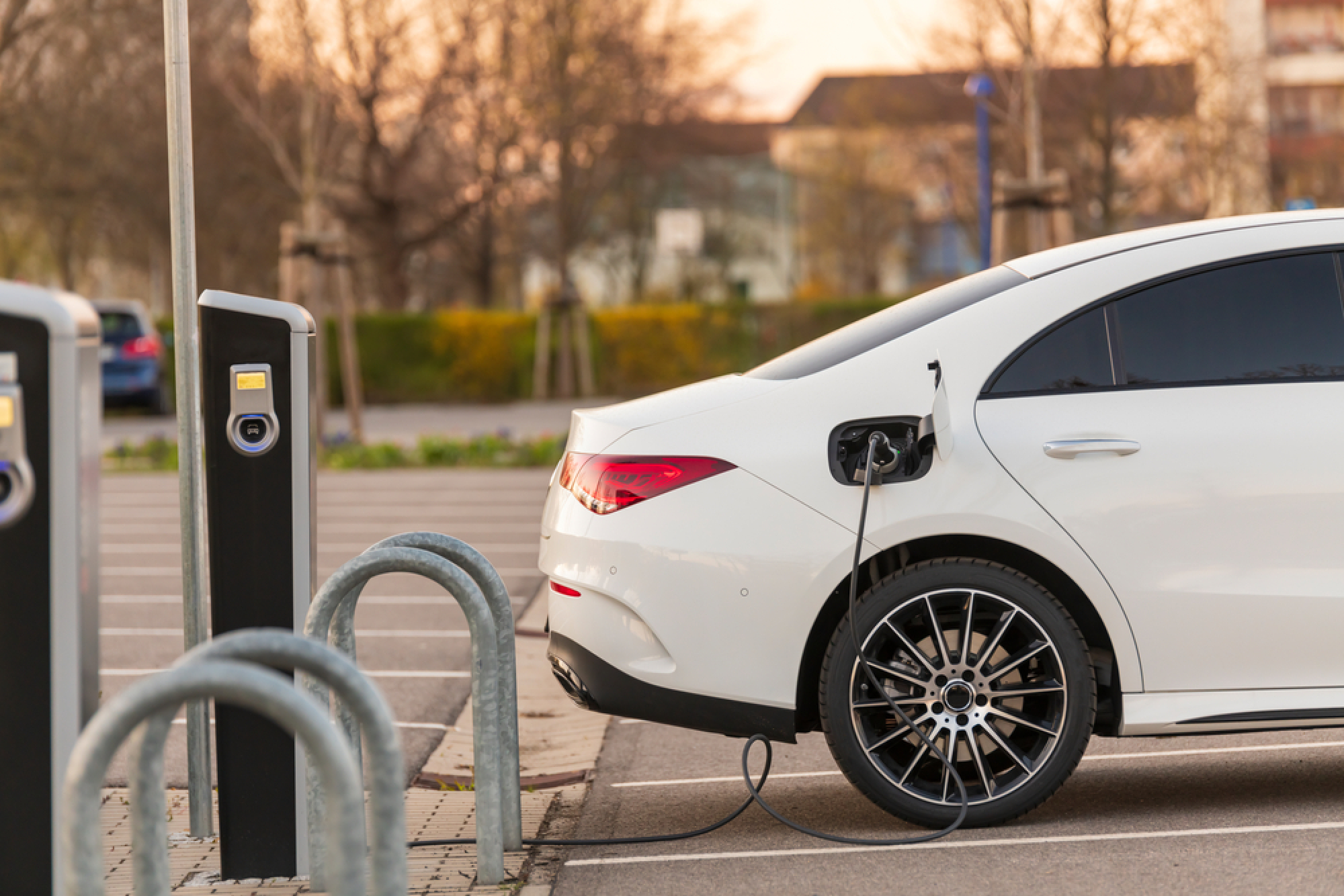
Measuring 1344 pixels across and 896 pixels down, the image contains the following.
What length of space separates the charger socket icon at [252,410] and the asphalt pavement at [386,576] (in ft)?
6.07

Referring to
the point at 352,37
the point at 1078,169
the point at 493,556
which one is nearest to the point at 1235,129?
the point at 1078,169

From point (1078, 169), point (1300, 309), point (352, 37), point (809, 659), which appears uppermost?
point (352, 37)

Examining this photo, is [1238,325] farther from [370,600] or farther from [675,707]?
[370,600]

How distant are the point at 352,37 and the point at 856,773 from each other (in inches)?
980

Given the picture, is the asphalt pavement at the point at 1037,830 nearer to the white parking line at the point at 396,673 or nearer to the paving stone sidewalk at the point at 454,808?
the paving stone sidewalk at the point at 454,808

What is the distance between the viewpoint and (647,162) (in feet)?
110

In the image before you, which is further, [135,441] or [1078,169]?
[1078,169]

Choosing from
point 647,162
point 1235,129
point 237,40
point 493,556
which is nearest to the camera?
point 493,556

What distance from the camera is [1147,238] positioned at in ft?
14.5

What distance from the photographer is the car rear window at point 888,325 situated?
4.34 meters

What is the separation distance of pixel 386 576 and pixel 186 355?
19.8 ft

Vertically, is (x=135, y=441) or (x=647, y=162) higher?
(x=647, y=162)

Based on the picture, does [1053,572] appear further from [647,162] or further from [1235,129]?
[647,162]

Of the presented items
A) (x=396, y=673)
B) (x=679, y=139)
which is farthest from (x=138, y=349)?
(x=396, y=673)
